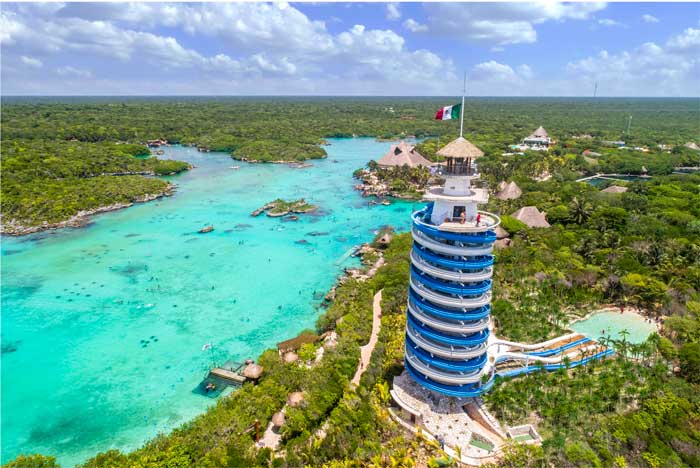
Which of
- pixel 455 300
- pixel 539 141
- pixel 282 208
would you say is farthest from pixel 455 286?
pixel 539 141

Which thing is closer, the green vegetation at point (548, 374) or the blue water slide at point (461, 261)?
the green vegetation at point (548, 374)

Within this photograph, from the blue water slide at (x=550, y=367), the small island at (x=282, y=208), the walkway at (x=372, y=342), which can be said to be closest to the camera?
the blue water slide at (x=550, y=367)

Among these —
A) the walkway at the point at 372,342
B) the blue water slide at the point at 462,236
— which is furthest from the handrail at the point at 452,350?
the blue water slide at the point at 462,236

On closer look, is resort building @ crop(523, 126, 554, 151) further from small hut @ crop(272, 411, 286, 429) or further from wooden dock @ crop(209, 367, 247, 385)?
small hut @ crop(272, 411, 286, 429)

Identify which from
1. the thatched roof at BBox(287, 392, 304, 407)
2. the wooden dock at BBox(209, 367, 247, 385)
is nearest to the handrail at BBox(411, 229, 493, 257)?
the thatched roof at BBox(287, 392, 304, 407)

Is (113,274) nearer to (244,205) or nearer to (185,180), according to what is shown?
(244,205)

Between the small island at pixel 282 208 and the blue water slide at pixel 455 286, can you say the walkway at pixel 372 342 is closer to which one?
the blue water slide at pixel 455 286
